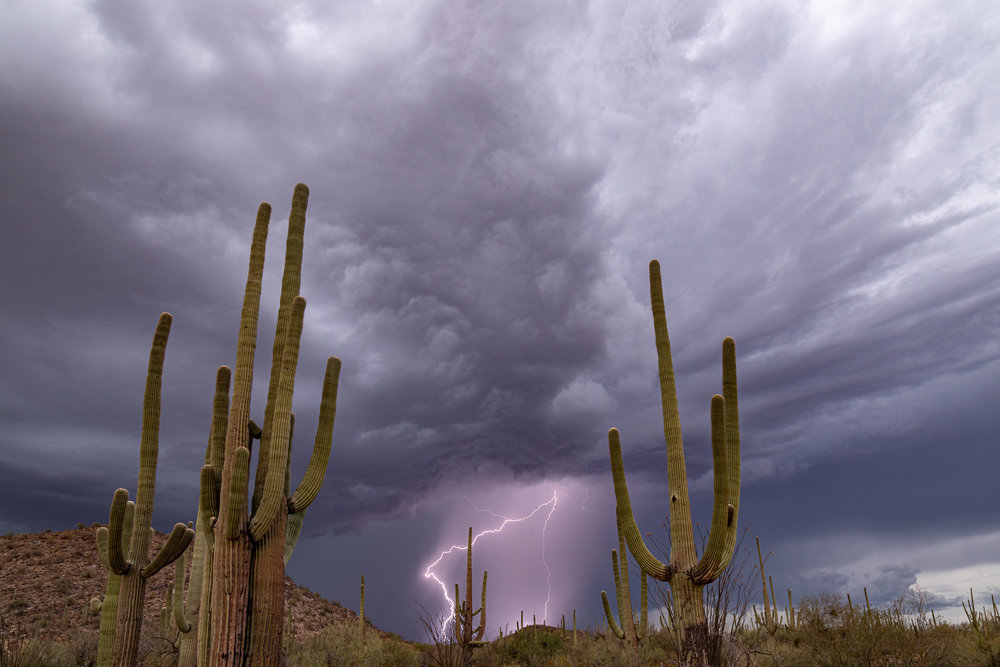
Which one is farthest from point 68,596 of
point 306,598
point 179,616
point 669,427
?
point 669,427

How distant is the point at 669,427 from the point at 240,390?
21.3ft

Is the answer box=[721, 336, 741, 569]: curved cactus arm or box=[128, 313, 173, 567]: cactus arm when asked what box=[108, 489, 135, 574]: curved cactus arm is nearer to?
box=[128, 313, 173, 567]: cactus arm

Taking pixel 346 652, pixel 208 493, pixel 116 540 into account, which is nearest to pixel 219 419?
pixel 208 493

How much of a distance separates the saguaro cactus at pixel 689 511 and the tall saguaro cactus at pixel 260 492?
17.2ft

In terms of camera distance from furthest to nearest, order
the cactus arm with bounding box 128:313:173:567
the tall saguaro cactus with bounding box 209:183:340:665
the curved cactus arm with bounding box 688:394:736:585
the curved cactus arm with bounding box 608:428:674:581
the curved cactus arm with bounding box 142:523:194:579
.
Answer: the curved cactus arm with bounding box 142:523:194:579 → the cactus arm with bounding box 128:313:173:567 → the curved cactus arm with bounding box 608:428:674:581 → the curved cactus arm with bounding box 688:394:736:585 → the tall saguaro cactus with bounding box 209:183:340:665

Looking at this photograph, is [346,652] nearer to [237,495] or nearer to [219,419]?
[219,419]

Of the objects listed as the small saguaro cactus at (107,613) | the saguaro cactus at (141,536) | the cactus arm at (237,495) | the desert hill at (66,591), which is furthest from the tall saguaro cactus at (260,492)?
the desert hill at (66,591)

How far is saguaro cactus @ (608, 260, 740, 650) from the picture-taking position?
8602mm

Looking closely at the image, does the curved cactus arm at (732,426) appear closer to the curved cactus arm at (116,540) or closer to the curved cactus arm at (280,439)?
the curved cactus arm at (280,439)

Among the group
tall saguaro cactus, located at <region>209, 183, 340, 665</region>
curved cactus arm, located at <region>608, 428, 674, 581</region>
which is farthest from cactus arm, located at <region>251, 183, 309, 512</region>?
curved cactus arm, located at <region>608, 428, 674, 581</region>

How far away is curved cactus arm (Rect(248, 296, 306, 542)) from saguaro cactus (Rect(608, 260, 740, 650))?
562 centimetres

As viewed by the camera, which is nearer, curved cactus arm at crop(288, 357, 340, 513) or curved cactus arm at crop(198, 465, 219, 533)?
curved cactus arm at crop(198, 465, 219, 533)

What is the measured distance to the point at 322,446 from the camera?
837 centimetres

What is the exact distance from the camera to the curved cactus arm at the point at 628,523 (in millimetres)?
Result: 9266
